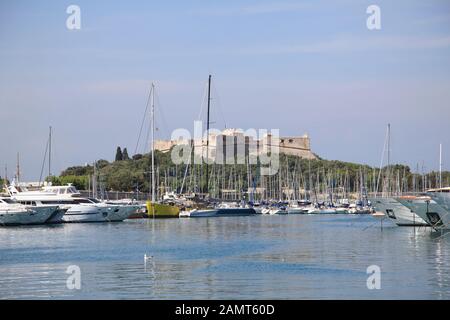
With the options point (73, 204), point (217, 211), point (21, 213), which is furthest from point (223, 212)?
point (21, 213)

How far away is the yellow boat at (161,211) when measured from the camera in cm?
6988

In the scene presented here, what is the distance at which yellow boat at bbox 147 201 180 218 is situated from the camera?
6988 cm

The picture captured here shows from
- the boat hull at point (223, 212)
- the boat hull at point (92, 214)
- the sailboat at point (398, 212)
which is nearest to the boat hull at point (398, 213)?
the sailboat at point (398, 212)

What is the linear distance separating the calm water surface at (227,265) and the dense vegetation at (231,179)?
149 feet

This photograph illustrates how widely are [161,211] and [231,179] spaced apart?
31665mm

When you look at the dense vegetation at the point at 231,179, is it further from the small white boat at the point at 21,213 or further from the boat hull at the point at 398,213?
the boat hull at the point at 398,213

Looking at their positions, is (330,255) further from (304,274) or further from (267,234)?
(267,234)

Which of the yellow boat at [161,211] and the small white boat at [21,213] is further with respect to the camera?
the yellow boat at [161,211]


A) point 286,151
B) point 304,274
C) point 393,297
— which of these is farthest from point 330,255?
point 286,151

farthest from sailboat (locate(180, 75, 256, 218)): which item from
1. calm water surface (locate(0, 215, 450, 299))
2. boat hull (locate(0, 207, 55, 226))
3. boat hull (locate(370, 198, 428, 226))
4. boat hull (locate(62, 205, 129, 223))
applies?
calm water surface (locate(0, 215, 450, 299))

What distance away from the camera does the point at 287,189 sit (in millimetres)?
110000

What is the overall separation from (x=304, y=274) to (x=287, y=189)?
3302 inches
